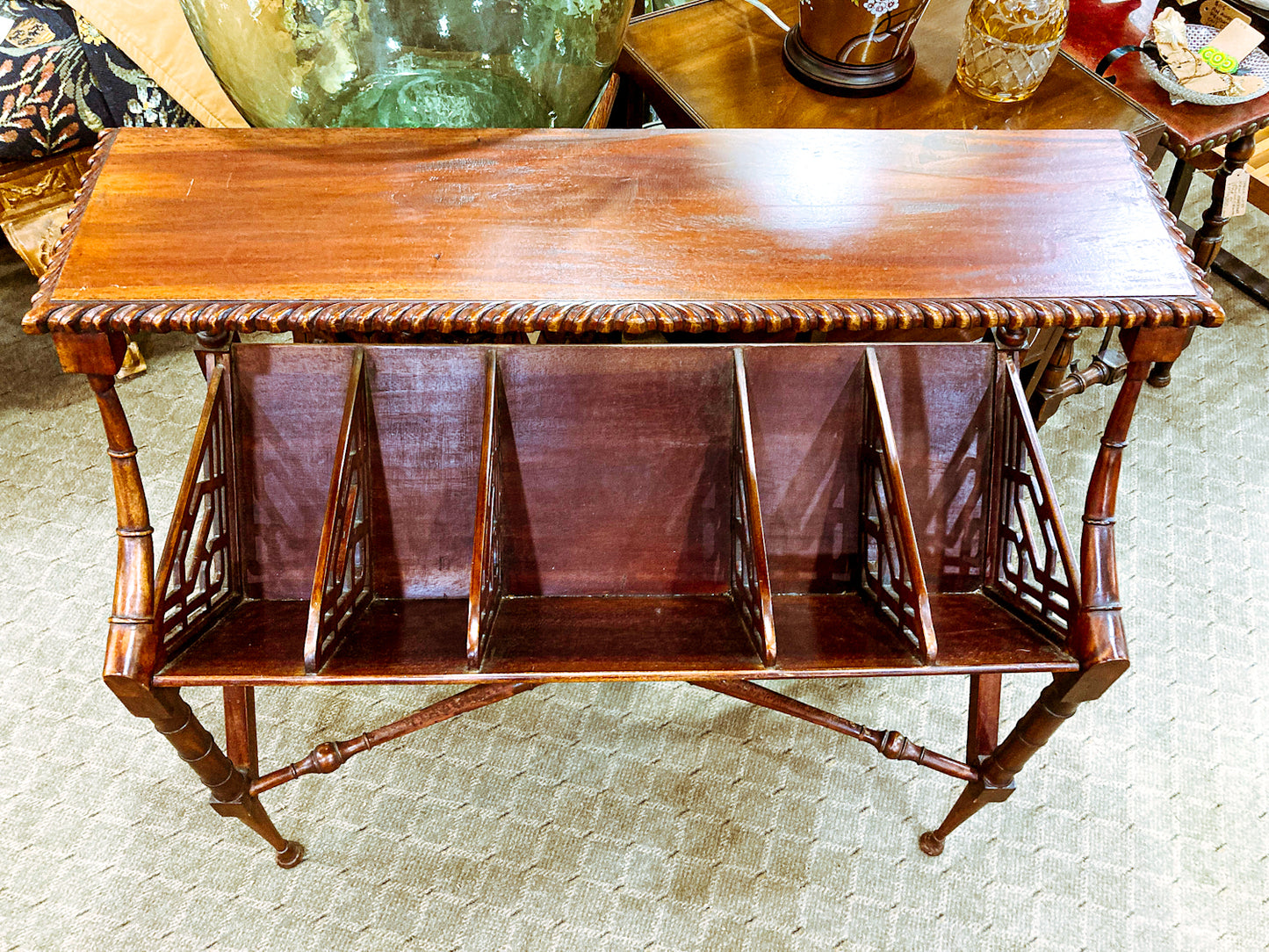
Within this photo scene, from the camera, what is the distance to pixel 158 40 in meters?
1.64

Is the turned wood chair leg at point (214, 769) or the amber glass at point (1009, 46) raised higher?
the amber glass at point (1009, 46)

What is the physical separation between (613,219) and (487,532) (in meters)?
0.32

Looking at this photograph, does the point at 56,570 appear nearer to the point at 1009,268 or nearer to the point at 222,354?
the point at 222,354

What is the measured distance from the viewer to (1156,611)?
162 centimetres

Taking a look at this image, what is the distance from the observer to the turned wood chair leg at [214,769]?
0.97 metres

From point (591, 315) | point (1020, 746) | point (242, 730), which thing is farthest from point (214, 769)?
point (1020, 746)

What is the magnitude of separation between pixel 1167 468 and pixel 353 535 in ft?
4.82

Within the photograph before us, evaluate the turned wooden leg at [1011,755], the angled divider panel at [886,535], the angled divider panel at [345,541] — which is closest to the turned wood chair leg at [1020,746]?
the turned wooden leg at [1011,755]

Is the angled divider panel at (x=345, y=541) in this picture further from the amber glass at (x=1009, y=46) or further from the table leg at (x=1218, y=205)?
the table leg at (x=1218, y=205)

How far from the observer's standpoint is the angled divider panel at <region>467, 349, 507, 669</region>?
Result: 0.90 m

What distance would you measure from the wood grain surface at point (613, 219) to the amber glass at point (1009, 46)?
1.22 feet

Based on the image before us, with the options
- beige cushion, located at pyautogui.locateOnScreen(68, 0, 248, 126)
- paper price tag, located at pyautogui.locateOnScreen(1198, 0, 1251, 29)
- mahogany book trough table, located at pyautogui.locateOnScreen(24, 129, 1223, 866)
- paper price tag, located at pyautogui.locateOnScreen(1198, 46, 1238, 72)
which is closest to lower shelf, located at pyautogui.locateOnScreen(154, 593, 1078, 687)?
mahogany book trough table, located at pyautogui.locateOnScreen(24, 129, 1223, 866)

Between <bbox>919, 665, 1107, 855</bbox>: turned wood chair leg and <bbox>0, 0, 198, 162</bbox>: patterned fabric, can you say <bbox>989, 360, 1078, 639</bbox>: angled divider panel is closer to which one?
<bbox>919, 665, 1107, 855</bbox>: turned wood chair leg

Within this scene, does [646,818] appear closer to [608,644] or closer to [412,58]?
[608,644]
